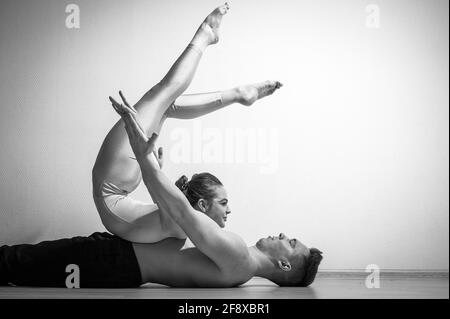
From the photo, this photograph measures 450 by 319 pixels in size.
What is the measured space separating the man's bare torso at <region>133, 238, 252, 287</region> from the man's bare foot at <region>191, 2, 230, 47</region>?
962 millimetres

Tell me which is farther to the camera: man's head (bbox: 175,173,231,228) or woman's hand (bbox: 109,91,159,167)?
man's head (bbox: 175,173,231,228)

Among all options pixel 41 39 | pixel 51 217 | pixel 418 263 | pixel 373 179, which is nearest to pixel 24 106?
pixel 41 39

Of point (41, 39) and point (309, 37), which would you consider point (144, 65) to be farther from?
point (309, 37)

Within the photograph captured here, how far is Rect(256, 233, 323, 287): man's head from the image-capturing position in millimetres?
2404

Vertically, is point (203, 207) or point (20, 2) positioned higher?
point (20, 2)

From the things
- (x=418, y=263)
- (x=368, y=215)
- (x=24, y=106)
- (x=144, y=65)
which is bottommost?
(x=418, y=263)

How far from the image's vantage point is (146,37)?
3541 millimetres

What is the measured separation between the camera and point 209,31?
9.37ft

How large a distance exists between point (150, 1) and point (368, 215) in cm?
176

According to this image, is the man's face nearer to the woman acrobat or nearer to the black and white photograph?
the woman acrobat

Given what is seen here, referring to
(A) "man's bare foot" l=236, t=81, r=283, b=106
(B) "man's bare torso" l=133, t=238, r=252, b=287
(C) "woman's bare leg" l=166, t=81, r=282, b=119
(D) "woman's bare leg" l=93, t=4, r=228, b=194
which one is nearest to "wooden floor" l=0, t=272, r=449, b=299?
(B) "man's bare torso" l=133, t=238, r=252, b=287

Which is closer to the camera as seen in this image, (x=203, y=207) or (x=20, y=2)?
(x=203, y=207)

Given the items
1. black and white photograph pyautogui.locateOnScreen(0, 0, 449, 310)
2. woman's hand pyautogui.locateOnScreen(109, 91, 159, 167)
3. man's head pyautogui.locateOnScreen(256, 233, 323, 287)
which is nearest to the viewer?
woman's hand pyautogui.locateOnScreen(109, 91, 159, 167)

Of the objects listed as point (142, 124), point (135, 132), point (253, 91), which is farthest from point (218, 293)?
point (253, 91)
